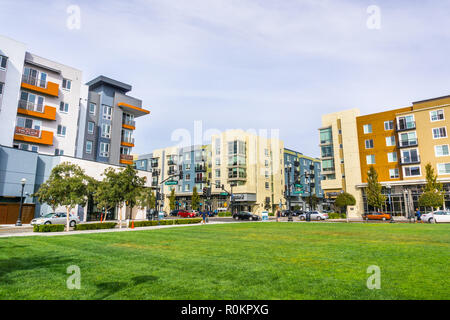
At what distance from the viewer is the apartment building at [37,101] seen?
3316cm

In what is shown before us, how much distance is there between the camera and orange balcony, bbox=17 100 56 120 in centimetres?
3503

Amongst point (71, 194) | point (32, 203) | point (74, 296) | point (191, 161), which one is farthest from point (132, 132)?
point (74, 296)

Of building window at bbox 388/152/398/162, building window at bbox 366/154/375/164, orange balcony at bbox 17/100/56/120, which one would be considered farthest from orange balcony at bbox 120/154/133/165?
building window at bbox 388/152/398/162

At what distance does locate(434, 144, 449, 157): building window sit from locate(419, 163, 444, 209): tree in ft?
13.6

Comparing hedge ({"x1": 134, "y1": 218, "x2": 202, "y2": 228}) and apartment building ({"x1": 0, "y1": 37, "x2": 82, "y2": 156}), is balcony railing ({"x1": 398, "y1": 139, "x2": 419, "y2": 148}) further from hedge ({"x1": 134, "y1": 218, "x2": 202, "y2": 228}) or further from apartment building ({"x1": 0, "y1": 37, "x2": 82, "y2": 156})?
apartment building ({"x1": 0, "y1": 37, "x2": 82, "y2": 156})

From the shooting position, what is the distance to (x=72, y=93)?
4091 centimetres

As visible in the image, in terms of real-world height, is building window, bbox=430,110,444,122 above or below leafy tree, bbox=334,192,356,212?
above

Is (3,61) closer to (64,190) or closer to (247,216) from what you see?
(64,190)

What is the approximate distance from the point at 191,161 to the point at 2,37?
2304 inches

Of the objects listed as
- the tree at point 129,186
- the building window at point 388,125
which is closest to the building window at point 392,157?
the building window at point 388,125

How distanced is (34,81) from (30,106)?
11.4 ft

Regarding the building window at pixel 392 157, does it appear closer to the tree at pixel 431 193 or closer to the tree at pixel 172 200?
the tree at pixel 431 193
